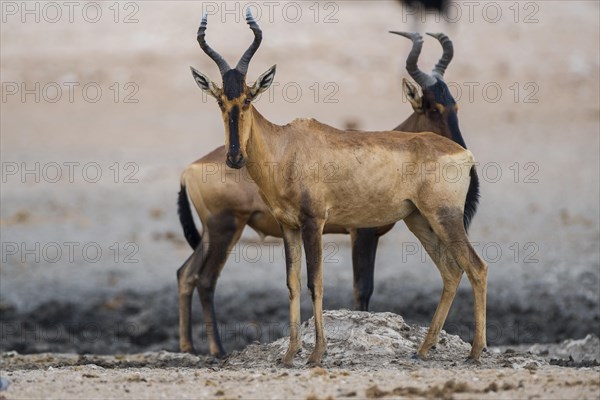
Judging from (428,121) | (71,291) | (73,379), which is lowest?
(71,291)

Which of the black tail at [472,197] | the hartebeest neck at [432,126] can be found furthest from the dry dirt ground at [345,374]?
the hartebeest neck at [432,126]

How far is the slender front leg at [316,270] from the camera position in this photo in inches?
416

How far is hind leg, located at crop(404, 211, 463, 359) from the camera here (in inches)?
439

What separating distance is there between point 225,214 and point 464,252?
3637 millimetres

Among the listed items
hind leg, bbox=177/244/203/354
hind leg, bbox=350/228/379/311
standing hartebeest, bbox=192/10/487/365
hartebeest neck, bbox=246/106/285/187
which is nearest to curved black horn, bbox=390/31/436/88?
hind leg, bbox=350/228/379/311

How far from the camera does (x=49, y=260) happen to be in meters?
18.8

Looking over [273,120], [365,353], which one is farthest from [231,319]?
[273,120]

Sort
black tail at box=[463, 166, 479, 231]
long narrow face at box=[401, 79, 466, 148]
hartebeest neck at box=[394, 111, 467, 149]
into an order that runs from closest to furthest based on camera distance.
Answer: black tail at box=[463, 166, 479, 231] < hartebeest neck at box=[394, 111, 467, 149] < long narrow face at box=[401, 79, 466, 148]

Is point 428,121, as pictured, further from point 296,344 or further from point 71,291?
point 71,291

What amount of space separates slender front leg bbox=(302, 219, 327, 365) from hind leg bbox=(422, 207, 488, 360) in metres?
0.99

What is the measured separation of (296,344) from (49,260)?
872 centimetres

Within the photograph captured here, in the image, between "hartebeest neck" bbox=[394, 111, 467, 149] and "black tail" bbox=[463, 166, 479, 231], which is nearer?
"black tail" bbox=[463, 166, 479, 231]

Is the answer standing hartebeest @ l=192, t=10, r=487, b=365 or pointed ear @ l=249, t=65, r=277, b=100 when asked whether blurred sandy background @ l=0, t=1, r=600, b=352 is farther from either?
pointed ear @ l=249, t=65, r=277, b=100

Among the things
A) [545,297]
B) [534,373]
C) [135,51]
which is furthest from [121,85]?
[534,373]
